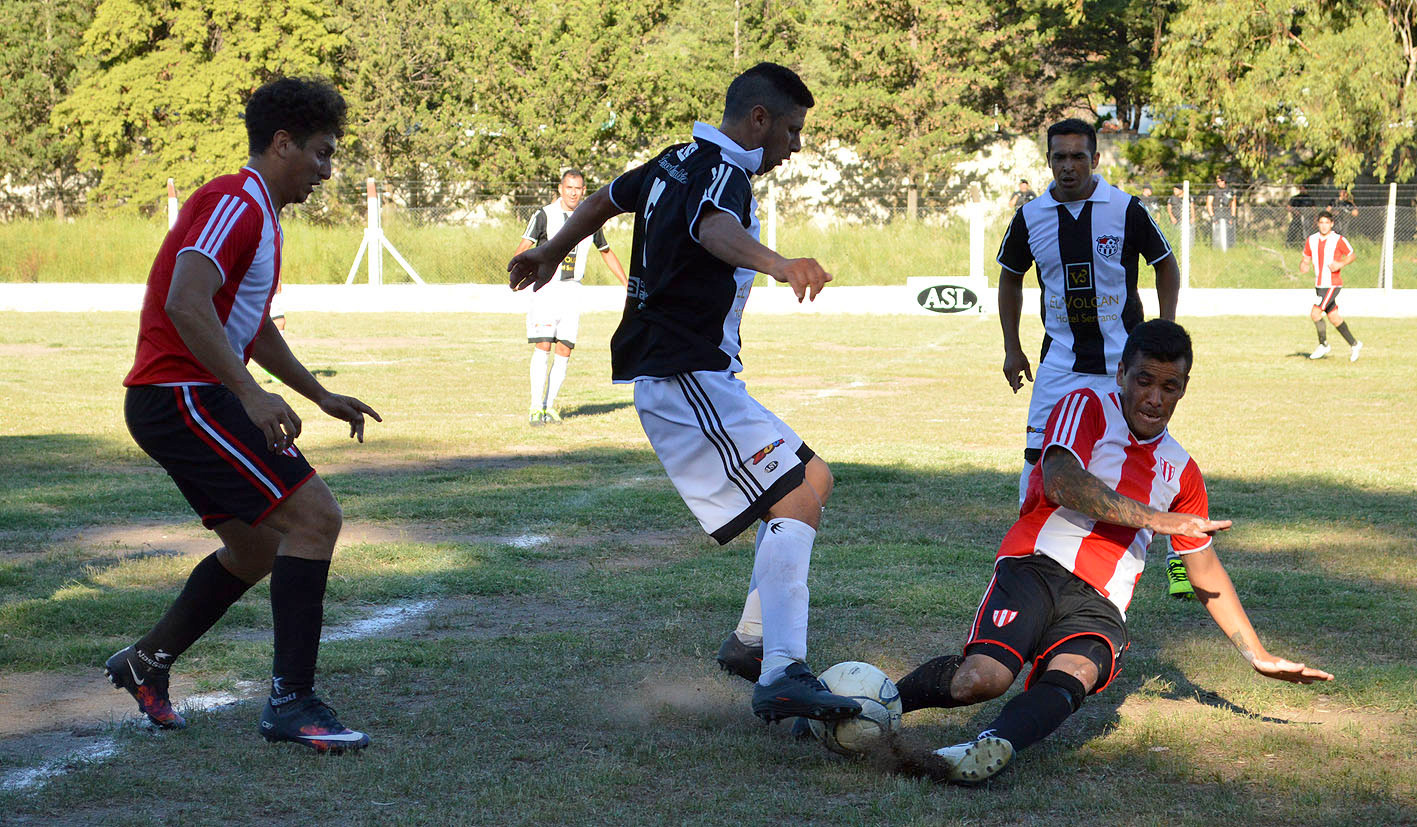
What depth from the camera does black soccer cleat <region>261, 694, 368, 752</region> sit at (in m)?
4.02

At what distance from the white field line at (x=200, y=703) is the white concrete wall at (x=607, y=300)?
759 inches

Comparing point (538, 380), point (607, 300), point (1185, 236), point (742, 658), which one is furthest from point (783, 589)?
point (1185, 236)

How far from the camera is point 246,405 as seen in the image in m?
3.85

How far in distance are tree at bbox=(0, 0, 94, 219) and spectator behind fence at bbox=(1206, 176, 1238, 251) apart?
3327 cm

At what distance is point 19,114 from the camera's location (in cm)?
4250

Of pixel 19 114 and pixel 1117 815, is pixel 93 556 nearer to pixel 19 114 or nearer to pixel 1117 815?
pixel 1117 815

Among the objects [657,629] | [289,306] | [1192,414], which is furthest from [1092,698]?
[289,306]

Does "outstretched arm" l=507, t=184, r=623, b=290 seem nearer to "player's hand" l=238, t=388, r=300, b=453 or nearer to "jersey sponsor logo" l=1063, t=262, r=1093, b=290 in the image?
"player's hand" l=238, t=388, r=300, b=453

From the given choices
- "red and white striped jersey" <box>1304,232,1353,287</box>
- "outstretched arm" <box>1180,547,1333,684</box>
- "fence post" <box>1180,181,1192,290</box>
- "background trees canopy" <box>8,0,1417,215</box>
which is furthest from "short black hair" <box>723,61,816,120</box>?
"background trees canopy" <box>8,0,1417,215</box>

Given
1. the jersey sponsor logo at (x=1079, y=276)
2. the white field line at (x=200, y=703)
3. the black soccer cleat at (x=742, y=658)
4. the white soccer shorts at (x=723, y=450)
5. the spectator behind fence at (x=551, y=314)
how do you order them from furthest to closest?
the spectator behind fence at (x=551, y=314) → the jersey sponsor logo at (x=1079, y=276) → the black soccer cleat at (x=742, y=658) → the white soccer shorts at (x=723, y=450) → the white field line at (x=200, y=703)

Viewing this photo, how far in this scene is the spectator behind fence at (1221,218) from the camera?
2773cm

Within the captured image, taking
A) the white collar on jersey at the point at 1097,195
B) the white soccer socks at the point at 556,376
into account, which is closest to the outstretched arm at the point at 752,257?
the white collar on jersey at the point at 1097,195

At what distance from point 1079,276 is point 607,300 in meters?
21.2

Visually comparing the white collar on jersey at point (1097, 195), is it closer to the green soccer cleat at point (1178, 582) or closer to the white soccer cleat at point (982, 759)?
the green soccer cleat at point (1178, 582)
